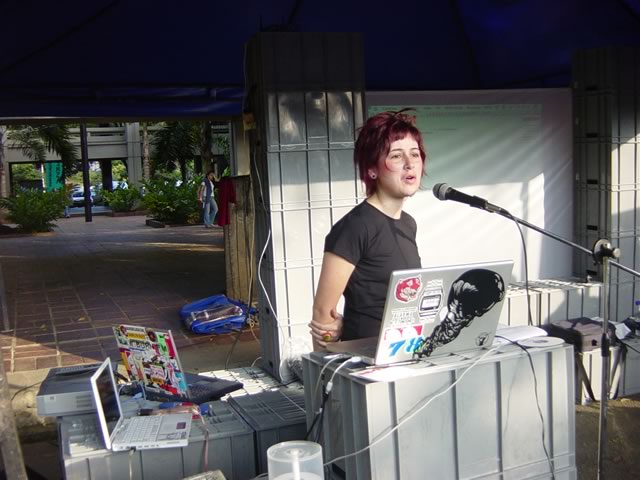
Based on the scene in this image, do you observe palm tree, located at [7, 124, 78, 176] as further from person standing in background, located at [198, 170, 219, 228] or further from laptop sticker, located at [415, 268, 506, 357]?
laptop sticker, located at [415, 268, 506, 357]

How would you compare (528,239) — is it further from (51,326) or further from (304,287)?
(51,326)

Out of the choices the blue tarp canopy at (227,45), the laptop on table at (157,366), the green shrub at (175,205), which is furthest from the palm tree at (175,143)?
the laptop on table at (157,366)

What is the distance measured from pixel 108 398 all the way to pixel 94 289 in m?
6.64

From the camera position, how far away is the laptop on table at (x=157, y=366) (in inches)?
129

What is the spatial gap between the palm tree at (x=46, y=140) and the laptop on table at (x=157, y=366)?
19.3 metres

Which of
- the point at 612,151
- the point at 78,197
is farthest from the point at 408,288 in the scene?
the point at 78,197

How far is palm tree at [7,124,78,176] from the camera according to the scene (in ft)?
73.0

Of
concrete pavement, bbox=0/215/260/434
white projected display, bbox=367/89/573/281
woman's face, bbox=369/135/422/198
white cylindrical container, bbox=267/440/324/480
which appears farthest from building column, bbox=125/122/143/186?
white cylindrical container, bbox=267/440/324/480

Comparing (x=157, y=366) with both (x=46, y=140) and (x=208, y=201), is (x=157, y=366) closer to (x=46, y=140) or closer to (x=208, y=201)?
(x=208, y=201)

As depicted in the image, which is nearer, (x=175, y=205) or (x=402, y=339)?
(x=402, y=339)

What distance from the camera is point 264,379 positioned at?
4.73m

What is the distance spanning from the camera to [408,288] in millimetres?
2090

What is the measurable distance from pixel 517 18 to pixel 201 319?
4019mm

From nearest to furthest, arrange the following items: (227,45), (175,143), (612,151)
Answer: (612,151) → (227,45) → (175,143)
